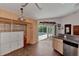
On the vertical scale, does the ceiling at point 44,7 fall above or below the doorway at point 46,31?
above

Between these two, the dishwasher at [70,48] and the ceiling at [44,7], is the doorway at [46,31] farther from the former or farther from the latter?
the dishwasher at [70,48]

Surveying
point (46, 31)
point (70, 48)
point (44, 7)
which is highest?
point (44, 7)

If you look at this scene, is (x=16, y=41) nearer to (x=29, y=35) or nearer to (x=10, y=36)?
(x=10, y=36)

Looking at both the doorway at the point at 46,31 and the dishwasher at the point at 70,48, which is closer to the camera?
the dishwasher at the point at 70,48

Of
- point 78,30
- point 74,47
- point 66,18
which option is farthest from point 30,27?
point 74,47

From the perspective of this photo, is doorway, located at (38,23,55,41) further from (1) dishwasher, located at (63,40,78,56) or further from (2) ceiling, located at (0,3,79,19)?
(1) dishwasher, located at (63,40,78,56)

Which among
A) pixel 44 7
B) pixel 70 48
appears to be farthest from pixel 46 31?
pixel 70 48

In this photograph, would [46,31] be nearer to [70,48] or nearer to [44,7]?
[44,7]

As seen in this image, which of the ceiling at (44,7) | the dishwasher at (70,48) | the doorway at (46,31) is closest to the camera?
the dishwasher at (70,48)

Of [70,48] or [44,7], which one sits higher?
[44,7]

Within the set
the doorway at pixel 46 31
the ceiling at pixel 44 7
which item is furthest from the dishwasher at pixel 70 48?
the doorway at pixel 46 31

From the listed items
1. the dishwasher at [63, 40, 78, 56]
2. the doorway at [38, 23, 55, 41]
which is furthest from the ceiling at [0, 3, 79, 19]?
the doorway at [38, 23, 55, 41]

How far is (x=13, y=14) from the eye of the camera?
708 cm

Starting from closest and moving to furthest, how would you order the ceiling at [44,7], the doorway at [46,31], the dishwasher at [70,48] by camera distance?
the dishwasher at [70,48]
the ceiling at [44,7]
the doorway at [46,31]
